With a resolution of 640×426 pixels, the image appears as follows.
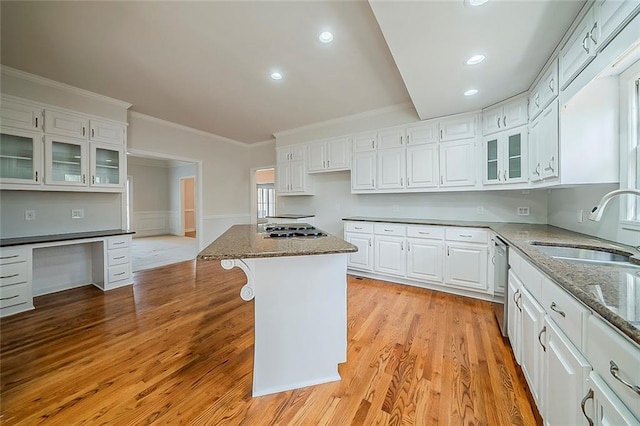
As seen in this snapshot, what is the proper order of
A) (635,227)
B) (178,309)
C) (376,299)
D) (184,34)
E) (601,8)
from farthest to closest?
(376,299), (178,309), (184,34), (635,227), (601,8)

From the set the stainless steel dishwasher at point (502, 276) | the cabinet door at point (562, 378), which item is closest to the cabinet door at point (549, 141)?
the stainless steel dishwasher at point (502, 276)

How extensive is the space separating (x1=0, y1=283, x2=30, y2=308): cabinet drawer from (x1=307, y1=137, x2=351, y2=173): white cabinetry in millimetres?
4032

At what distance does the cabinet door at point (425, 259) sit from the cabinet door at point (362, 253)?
58 centimetres

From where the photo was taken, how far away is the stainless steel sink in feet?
4.45

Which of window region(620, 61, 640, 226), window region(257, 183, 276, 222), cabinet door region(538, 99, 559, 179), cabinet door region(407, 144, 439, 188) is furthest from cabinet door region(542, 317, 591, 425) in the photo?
window region(257, 183, 276, 222)

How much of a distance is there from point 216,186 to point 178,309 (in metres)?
3.30

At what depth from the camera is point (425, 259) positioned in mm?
3262

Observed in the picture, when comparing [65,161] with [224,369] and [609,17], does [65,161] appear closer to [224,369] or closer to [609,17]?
[224,369]

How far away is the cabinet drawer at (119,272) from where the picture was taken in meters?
3.35

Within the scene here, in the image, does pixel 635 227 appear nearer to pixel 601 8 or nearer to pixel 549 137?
pixel 549 137

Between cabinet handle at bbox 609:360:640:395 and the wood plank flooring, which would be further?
the wood plank flooring

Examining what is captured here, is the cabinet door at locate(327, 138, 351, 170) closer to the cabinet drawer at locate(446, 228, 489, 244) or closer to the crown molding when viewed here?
the crown molding

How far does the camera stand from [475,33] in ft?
5.67

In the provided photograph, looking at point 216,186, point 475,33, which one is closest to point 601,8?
point 475,33
